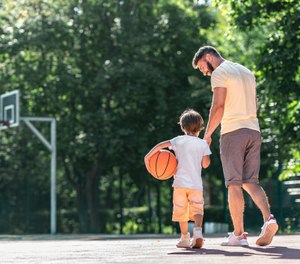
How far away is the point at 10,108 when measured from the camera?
1137 inches

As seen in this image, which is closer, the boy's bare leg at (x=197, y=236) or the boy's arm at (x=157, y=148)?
the boy's bare leg at (x=197, y=236)

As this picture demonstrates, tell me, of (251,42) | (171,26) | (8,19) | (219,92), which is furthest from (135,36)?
Answer: (219,92)

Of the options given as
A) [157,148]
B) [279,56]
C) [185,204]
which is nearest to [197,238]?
[185,204]

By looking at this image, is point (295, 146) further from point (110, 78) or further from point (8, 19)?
point (8, 19)

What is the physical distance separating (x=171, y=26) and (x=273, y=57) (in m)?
10.5

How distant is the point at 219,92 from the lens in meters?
9.99

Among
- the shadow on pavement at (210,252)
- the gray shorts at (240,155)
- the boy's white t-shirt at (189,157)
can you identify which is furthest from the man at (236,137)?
the shadow on pavement at (210,252)

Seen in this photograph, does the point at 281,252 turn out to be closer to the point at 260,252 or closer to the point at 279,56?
the point at 260,252

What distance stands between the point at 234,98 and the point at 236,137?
40 centimetres

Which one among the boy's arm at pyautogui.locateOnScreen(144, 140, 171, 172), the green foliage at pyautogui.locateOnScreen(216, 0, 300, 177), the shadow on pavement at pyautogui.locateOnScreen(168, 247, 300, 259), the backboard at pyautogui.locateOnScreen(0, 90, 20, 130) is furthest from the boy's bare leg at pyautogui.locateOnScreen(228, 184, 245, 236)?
the backboard at pyautogui.locateOnScreen(0, 90, 20, 130)

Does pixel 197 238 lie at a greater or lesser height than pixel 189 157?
lesser

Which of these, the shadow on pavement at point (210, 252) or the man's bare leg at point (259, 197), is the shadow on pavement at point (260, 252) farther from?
the man's bare leg at point (259, 197)

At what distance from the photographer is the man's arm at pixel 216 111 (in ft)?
32.6

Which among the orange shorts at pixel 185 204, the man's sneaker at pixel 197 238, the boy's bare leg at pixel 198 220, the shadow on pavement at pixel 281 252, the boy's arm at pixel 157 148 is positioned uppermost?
the boy's arm at pixel 157 148
